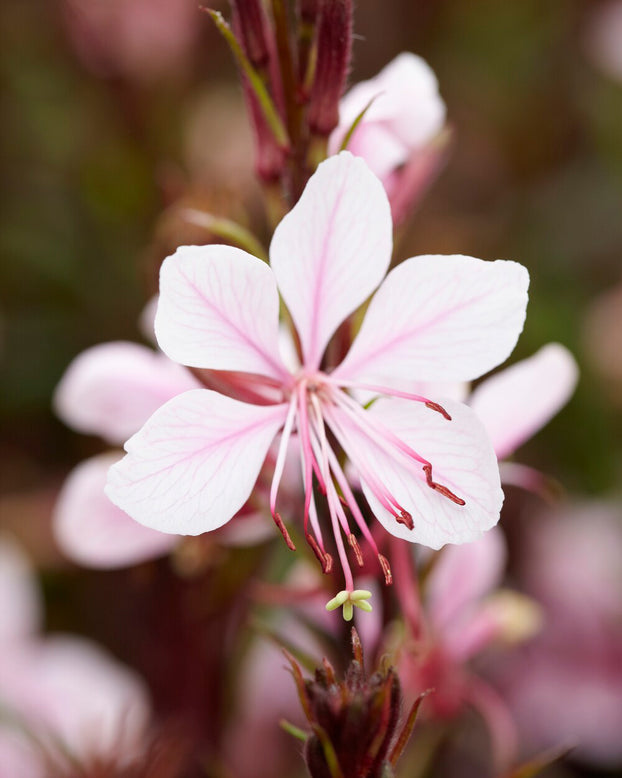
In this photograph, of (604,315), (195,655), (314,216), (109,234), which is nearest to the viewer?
(314,216)

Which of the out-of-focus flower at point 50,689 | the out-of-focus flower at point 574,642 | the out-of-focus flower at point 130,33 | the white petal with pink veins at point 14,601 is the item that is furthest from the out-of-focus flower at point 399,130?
the out-of-focus flower at point 130,33

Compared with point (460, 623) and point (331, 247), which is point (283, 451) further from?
point (460, 623)

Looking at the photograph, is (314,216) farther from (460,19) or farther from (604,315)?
(460,19)

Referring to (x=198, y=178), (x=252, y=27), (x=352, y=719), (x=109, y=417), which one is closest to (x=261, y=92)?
(x=252, y=27)

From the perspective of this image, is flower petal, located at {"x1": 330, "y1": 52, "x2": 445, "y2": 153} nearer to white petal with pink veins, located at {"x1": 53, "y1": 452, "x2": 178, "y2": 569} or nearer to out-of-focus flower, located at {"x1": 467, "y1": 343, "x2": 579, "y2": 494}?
out-of-focus flower, located at {"x1": 467, "y1": 343, "x2": 579, "y2": 494}

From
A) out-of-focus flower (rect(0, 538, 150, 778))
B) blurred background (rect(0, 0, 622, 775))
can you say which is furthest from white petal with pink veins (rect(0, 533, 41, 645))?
blurred background (rect(0, 0, 622, 775))

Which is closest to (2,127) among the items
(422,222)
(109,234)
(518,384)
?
(109,234)
